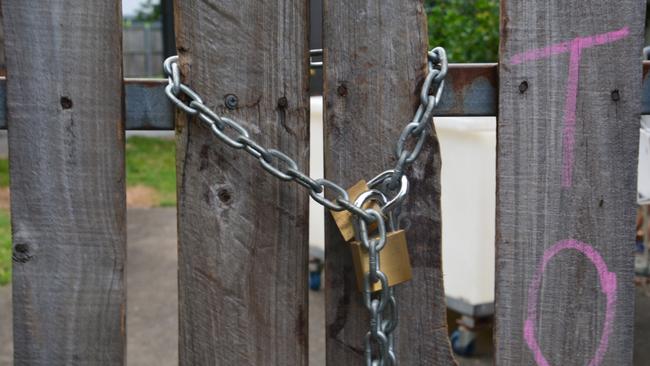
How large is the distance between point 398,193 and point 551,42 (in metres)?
0.40

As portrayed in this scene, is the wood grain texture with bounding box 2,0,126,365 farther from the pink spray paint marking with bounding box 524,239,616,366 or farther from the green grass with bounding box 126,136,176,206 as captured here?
the green grass with bounding box 126,136,176,206

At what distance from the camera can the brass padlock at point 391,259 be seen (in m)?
1.60

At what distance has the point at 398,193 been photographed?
1631 millimetres

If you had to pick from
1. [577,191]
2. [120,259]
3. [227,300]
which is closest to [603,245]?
[577,191]

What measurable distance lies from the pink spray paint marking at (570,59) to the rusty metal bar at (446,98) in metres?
0.07

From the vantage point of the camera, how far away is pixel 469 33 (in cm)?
725

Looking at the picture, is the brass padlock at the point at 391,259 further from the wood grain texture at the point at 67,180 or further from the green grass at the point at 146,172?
the green grass at the point at 146,172

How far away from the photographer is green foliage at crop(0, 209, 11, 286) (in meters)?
6.64

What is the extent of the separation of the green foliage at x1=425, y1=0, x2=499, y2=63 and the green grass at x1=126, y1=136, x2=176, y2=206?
10.9ft

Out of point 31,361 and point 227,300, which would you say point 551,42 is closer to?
point 227,300

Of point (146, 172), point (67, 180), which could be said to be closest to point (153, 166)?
point (146, 172)

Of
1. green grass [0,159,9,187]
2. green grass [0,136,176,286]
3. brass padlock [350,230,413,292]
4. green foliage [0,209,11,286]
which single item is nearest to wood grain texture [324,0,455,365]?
brass padlock [350,230,413,292]

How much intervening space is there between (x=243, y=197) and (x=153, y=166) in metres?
10.2

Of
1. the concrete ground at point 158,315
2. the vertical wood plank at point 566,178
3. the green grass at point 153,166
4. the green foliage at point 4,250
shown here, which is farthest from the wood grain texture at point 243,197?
the green grass at point 153,166
